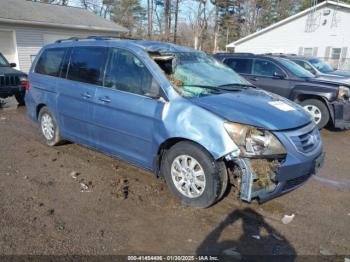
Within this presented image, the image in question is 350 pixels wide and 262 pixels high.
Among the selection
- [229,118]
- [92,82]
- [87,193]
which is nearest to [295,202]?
[229,118]

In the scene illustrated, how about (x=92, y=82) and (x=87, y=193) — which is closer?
(x=87, y=193)

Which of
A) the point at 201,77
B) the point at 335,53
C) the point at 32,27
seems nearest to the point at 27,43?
the point at 32,27

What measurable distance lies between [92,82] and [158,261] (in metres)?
2.84

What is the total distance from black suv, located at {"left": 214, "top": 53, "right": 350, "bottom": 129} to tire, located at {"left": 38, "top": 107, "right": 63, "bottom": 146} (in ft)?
18.1

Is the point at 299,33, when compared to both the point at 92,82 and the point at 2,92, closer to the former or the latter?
the point at 2,92

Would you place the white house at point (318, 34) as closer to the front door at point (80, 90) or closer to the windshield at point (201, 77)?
the windshield at point (201, 77)

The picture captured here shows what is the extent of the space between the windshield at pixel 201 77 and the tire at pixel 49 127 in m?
2.64

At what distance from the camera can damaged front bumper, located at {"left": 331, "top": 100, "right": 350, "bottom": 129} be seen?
762 centimetres

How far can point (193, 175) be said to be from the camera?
12.5ft

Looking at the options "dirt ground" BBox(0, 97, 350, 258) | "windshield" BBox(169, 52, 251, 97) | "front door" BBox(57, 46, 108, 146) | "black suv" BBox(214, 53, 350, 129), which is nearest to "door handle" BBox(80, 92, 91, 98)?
"front door" BBox(57, 46, 108, 146)

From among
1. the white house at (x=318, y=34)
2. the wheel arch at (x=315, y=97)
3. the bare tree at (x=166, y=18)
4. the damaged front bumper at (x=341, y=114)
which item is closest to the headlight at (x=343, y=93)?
the damaged front bumper at (x=341, y=114)

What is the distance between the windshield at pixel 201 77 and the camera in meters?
4.09

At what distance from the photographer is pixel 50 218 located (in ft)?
12.0

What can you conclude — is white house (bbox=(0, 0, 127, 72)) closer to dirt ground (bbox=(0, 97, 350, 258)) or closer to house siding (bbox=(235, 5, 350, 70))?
house siding (bbox=(235, 5, 350, 70))
